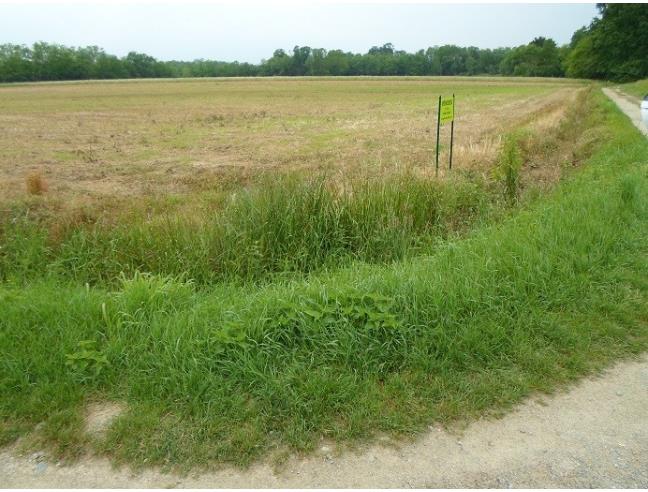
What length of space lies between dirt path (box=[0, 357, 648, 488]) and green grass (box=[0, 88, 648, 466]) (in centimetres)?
13

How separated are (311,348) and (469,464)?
4.39 feet

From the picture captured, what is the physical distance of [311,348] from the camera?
3.35 meters

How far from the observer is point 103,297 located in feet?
13.3

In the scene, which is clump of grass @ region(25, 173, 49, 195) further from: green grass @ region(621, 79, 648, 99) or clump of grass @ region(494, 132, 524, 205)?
green grass @ region(621, 79, 648, 99)

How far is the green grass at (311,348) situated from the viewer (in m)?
2.72

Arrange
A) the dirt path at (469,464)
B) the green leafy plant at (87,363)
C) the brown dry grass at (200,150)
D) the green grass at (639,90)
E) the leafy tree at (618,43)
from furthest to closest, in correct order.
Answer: the leafy tree at (618,43)
the green grass at (639,90)
the brown dry grass at (200,150)
the green leafy plant at (87,363)
the dirt path at (469,464)

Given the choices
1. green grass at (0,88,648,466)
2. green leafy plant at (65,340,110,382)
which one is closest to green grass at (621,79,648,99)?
green grass at (0,88,648,466)

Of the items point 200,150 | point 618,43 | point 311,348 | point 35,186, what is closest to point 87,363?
point 311,348

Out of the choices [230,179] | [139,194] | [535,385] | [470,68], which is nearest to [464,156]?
[230,179]

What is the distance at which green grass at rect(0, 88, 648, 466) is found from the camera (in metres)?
2.72

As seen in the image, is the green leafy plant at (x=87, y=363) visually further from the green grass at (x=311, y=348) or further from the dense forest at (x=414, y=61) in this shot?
the dense forest at (x=414, y=61)

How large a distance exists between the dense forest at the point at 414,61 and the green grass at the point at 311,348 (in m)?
76.2

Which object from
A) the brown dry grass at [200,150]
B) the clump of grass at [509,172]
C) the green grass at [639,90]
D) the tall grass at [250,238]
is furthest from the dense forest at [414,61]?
the tall grass at [250,238]

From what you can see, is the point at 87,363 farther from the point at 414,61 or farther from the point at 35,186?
the point at 414,61
